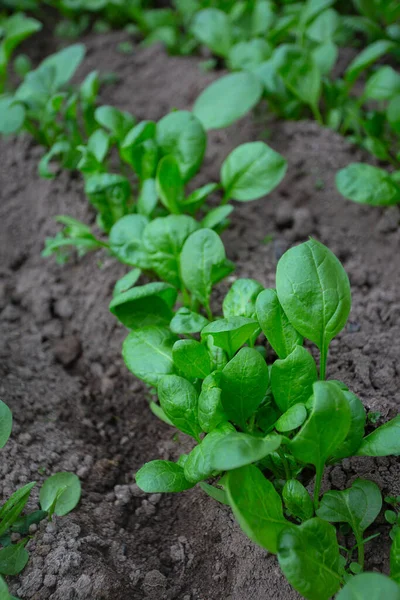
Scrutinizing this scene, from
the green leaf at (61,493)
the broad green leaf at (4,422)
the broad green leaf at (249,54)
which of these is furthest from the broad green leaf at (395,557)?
the broad green leaf at (249,54)

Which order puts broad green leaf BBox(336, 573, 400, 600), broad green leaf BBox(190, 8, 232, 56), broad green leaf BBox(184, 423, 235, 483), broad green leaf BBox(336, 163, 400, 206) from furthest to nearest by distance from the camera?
broad green leaf BBox(190, 8, 232, 56) → broad green leaf BBox(336, 163, 400, 206) → broad green leaf BBox(184, 423, 235, 483) → broad green leaf BBox(336, 573, 400, 600)

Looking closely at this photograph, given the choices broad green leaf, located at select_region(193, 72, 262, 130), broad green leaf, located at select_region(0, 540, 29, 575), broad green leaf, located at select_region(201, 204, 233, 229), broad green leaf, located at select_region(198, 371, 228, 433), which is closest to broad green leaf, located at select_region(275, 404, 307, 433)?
broad green leaf, located at select_region(198, 371, 228, 433)

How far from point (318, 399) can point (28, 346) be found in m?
0.98

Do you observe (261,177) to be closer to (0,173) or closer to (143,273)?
(143,273)

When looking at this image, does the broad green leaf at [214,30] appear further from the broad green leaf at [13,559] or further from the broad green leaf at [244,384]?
the broad green leaf at [13,559]

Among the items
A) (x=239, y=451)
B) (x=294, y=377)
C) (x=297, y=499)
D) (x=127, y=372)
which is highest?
(x=239, y=451)

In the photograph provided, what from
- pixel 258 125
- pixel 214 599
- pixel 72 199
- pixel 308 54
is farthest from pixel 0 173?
pixel 214 599

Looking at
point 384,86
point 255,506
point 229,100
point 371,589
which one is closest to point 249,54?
point 229,100

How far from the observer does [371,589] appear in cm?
87

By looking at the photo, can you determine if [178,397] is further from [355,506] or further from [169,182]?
[169,182]

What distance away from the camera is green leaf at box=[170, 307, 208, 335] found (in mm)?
1312

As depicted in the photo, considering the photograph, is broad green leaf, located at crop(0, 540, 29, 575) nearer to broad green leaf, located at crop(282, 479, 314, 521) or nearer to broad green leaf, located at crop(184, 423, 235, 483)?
broad green leaf, located at crop(184, 423, 235, 483)

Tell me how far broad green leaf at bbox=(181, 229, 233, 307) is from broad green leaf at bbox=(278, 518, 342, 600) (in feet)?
1.94

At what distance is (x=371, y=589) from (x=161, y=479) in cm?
43
